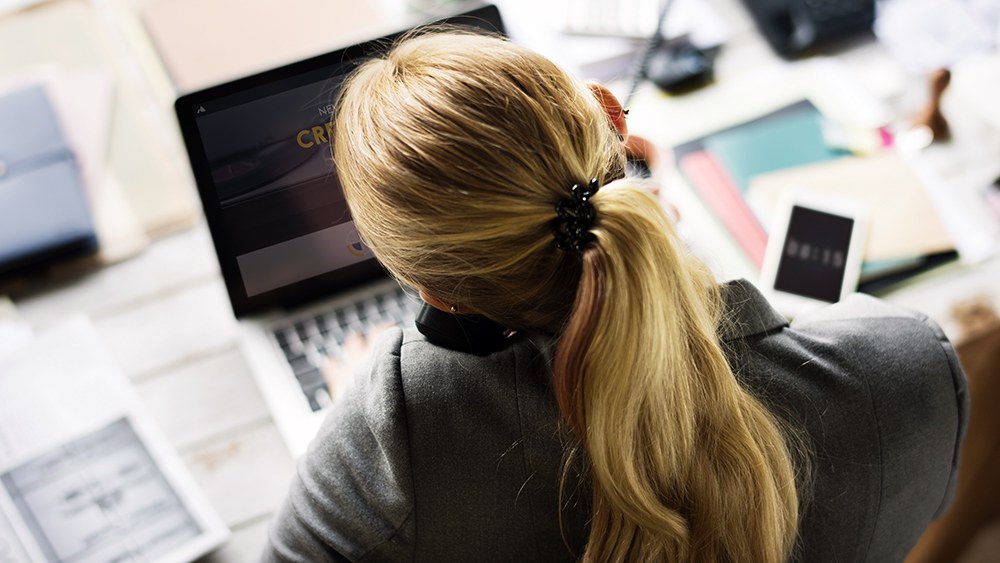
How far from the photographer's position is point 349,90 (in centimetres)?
71

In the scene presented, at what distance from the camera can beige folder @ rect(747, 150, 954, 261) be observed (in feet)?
3.42

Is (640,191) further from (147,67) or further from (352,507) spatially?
(147,67)

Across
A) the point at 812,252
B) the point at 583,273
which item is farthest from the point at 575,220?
the point at 812,252

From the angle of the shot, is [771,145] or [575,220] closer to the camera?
[575,220]

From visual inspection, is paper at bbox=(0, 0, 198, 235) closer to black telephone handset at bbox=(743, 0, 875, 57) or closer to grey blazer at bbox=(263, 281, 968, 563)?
grey blazer at bbox=(263, 281, 968, 563)

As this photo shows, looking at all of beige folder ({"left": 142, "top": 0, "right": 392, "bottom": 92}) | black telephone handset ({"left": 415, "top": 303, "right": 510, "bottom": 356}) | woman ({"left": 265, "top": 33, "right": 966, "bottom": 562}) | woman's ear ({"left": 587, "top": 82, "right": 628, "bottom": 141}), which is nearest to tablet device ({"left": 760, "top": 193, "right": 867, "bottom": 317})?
woman ({"left": 265, "top": 33, "right": 966, "bottom": 562})

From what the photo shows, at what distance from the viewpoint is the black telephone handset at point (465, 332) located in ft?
2.31

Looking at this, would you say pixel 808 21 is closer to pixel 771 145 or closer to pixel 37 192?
pixel 771 145

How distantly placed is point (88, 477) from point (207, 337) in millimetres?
217

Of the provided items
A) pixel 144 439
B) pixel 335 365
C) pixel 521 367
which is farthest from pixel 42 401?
pixel 521 367

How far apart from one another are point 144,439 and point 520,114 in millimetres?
594

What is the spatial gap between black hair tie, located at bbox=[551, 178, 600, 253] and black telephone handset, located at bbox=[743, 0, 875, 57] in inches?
31.2

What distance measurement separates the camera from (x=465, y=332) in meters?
0.71

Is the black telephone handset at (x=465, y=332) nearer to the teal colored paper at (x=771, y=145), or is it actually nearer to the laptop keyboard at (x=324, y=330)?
the laptop keyboard at (x=324, y=330)
